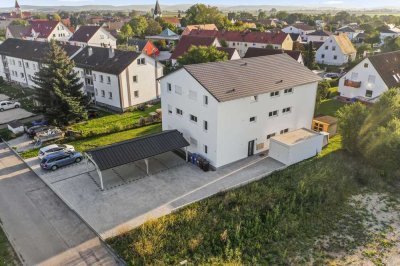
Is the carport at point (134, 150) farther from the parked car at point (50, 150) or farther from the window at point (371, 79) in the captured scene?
→ the window at point (371, 79)

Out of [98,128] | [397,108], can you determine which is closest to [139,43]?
[98,128]

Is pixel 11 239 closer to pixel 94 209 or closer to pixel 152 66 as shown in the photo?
pixel 94 209

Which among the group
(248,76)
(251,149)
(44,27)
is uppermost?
(248,76)

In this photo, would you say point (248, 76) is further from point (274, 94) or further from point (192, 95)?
point (192, 95)

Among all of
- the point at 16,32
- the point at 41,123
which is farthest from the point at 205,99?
the point at 16,32

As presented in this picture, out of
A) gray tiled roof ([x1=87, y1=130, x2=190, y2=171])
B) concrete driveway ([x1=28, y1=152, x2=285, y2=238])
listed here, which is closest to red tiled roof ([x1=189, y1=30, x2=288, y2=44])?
concrete driveway ([x1=28, y1=152, x2=285, y2=238])

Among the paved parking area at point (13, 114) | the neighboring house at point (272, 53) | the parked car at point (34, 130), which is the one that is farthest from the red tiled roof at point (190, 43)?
the parked car at point (34, 130)

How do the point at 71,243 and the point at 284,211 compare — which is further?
the point at 284,211
